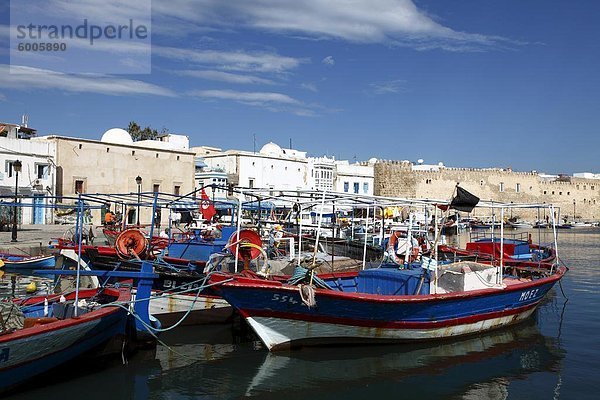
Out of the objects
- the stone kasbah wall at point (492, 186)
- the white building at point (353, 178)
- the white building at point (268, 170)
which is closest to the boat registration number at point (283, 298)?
the white building at point (268, 170)

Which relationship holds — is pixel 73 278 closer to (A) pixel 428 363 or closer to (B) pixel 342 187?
(A) pixel 428 363

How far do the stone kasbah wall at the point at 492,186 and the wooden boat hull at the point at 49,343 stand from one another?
54236mm

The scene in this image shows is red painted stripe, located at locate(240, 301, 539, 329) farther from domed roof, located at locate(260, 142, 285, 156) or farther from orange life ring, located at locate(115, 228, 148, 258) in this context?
domed roof, located at locate(260, 142, 285, 156)

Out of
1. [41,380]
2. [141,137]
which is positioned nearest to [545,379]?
[41,380]

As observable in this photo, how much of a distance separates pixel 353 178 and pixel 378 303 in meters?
44.1

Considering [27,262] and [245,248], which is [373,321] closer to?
[245,248]

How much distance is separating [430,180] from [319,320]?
2370 inches

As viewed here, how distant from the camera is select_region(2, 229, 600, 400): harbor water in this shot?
367 inches

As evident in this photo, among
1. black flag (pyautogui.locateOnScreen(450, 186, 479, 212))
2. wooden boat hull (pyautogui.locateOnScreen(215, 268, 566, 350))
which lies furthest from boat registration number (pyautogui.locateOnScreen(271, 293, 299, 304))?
black flag (pyautogui.locateOnScreen(450, 186, 479, 212))

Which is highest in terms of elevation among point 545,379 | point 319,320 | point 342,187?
point 342,187

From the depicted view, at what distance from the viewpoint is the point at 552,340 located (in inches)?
513

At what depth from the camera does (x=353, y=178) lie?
179ft

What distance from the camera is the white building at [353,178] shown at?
2078 inches

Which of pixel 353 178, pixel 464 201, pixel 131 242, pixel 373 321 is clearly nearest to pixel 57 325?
pixel 373 321
